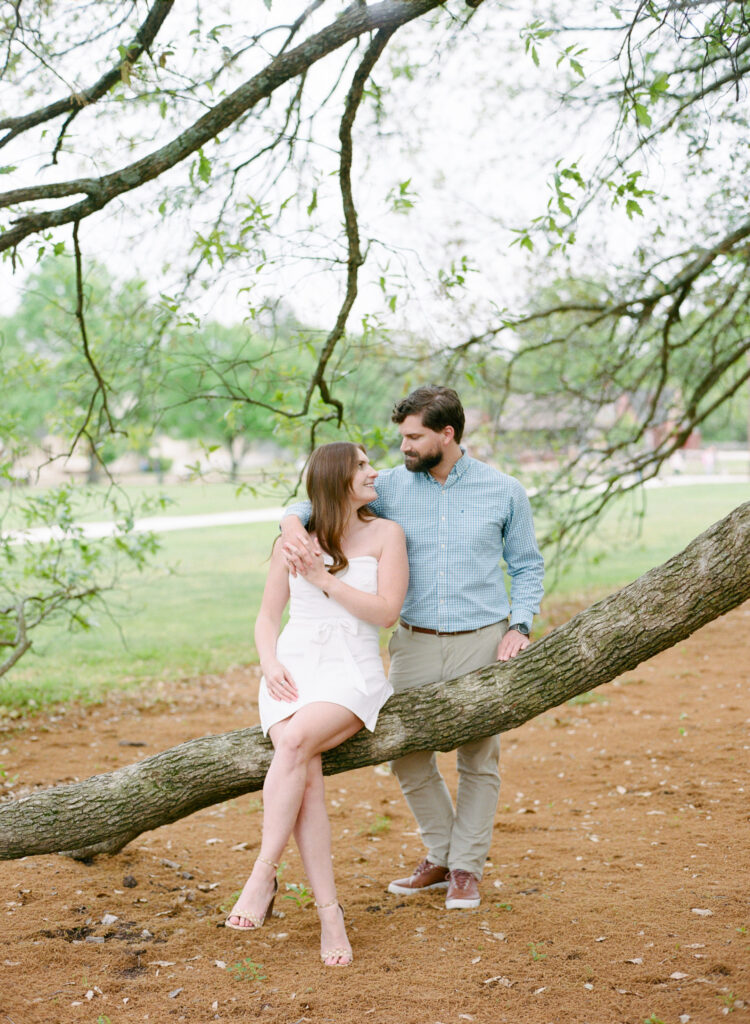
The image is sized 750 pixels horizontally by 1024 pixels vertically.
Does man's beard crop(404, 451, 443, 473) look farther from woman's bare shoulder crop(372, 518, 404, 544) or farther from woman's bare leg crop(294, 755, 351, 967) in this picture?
woman's bare leg crop(294, 755, 351, 967)

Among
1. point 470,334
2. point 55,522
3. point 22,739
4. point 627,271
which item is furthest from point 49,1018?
point 627,271

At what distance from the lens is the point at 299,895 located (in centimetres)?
397

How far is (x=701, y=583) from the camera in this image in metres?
3.14

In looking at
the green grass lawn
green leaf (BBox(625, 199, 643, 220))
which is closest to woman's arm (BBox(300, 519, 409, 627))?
green leaf (BBox(625, 199, 643, 220))

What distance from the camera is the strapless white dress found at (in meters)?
3.38

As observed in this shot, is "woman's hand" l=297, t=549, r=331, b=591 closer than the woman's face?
Yes

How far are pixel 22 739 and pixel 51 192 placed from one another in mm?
4276

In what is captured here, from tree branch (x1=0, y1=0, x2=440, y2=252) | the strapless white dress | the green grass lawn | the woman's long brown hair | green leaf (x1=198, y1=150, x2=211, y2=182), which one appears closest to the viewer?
the strapless white dress

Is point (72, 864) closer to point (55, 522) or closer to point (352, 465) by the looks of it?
point (352, 465)

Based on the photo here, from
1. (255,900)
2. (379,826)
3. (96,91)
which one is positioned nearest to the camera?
(255,900)

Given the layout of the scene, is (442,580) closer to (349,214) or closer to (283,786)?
(283,786)

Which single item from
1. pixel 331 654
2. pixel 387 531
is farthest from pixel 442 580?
pixel 331 654

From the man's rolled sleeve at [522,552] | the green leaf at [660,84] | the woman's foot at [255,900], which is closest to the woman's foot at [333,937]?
the woman's foot at [255,900]

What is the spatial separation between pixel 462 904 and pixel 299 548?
5.14 ft
